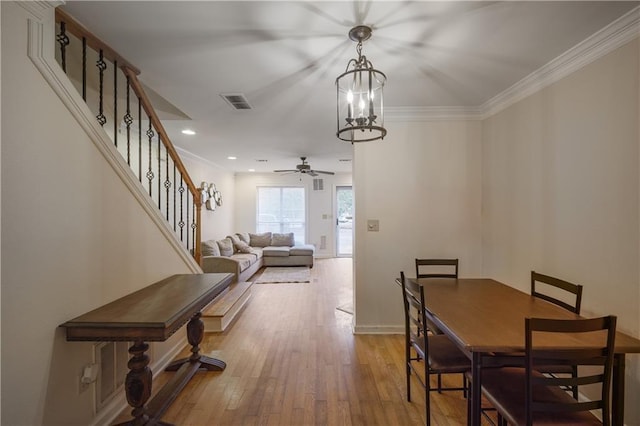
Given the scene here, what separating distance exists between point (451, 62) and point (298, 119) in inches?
74.3

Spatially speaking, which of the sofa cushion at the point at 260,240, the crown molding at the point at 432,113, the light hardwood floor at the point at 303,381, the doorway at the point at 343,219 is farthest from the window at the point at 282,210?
the crown molding at the point at 432,113

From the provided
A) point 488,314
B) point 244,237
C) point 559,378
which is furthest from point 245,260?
point 559,378

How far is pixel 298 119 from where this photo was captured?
370cm

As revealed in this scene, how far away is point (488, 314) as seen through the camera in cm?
182

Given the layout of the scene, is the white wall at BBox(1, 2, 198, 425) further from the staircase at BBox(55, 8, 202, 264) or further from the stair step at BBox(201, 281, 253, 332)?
the stair step at BBox(201, 281, 253, 332)

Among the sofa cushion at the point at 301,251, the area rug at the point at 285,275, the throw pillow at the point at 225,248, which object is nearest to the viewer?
the area rug at the point at 285,275

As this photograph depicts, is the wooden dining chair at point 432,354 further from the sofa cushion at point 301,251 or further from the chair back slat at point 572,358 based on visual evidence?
the sofa cushion at point 301,251

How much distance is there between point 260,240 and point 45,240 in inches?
262

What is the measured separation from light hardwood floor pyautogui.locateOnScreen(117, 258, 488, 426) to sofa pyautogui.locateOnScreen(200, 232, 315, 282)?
74.2 inches

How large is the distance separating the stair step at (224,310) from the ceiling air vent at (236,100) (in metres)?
2.30

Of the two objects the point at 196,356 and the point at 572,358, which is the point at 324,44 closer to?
the point at 572,358

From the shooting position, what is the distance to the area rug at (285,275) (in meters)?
5.98

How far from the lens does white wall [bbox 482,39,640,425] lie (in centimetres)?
179

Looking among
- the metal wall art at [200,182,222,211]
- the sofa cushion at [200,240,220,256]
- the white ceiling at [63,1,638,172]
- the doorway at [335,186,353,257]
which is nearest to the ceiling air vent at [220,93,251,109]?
the white ceiling at [63,1,638,172]
